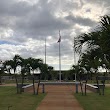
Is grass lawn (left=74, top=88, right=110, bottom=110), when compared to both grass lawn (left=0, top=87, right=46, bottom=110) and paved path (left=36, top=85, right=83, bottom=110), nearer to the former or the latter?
paved path (left=36, top=85, right=83, bottom=110)

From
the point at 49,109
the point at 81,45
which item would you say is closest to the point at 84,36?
the point at 81,45

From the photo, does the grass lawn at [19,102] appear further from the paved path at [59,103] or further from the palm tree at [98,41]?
the palm tree at [98,41]

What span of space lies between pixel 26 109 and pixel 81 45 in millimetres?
5976

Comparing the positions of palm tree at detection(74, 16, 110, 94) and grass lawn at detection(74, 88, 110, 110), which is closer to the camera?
palm tree at detection(74, 16, 110, 94)

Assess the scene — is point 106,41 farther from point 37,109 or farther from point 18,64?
point 18,64

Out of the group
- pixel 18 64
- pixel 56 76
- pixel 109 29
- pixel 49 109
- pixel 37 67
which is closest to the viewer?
pixel 109 29

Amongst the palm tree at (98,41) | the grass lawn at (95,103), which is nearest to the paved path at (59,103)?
the grass lawn at (95,103)

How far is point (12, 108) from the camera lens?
16328 mm

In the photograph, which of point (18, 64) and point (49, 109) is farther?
point (18, 64)

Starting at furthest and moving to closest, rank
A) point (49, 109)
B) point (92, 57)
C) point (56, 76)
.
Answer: point (56, 76)
point (49, 109)
point (92, 57)

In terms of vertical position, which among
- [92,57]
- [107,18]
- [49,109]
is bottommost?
[49,109]

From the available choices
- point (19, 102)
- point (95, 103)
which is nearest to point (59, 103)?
point (95, 103)

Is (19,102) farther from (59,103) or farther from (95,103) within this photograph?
(95,103)

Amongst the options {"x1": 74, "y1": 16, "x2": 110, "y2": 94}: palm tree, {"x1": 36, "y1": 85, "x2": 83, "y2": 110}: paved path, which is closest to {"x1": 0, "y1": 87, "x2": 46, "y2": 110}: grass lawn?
{"x1": 36, "y1": 85, "x2": 83, "y2": 110}: paved path
